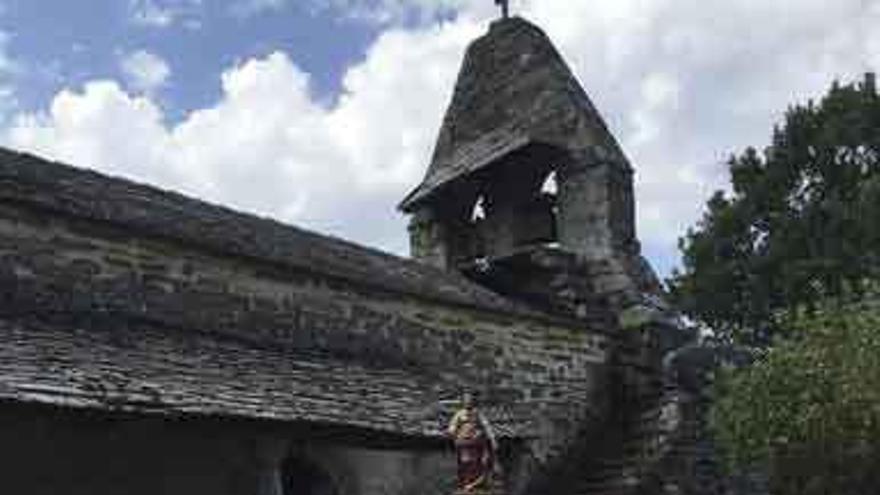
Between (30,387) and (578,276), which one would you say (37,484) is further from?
(578,276)

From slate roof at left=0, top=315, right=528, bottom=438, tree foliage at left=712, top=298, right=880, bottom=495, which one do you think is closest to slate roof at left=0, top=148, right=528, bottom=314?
slate roof at left=0, top=315, right=528, bottom=438

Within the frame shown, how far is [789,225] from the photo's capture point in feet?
77.3

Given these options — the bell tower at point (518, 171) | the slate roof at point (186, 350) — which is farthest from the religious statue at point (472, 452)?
the bell tower at point (518, 171)

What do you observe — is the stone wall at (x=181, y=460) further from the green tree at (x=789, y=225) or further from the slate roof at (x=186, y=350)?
the green tree at (x=789, y=225)

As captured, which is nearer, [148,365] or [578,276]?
[148,365]

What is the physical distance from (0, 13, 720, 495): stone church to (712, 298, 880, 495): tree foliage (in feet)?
2.47

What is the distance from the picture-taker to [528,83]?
1589 centimetres

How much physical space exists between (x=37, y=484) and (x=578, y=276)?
322 inches

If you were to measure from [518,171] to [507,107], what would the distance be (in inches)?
36.7

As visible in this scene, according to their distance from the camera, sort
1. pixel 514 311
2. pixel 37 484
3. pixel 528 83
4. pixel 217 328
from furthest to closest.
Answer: pixel 528 83 → pixel 514 311 → pixel 217 328 → pixel 37 484

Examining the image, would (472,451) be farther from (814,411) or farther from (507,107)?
(507,107)

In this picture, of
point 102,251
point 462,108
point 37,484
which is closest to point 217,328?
point 102,251

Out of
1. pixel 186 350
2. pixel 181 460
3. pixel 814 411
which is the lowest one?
pixel 181 460

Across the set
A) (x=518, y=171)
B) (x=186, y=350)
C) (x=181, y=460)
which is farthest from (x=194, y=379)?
(x=518, y=171)
